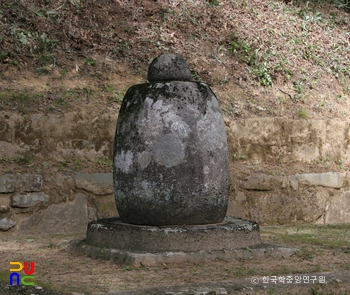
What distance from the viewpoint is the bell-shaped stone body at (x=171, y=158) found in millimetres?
4941

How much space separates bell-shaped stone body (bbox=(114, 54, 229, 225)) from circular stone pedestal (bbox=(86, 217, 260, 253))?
5.3 inches

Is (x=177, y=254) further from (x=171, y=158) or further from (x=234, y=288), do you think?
(x=234, y=288)

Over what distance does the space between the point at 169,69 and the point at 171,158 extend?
774 mm

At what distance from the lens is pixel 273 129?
810cm

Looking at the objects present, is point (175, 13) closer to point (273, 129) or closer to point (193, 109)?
point (273, 129)

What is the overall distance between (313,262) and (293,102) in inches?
175

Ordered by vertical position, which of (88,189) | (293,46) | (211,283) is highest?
(293,46)

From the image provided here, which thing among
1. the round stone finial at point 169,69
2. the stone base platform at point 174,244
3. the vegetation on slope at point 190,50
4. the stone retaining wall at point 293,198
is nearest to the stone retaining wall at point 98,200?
the stone retaining wall at point 293,198

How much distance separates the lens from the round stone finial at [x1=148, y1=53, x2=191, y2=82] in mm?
5219

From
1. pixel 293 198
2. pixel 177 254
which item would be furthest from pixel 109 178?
pixel 177 254

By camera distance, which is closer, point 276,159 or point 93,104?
point 93,104

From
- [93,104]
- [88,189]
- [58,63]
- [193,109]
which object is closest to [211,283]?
[193,109]

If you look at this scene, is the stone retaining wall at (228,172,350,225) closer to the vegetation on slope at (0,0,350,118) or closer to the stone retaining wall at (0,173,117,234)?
the vegetation on slope at (0,0,350,118)

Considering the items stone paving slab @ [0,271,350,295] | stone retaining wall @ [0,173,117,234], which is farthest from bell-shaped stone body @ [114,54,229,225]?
stone retaining wall @ [0,173,117,234]
